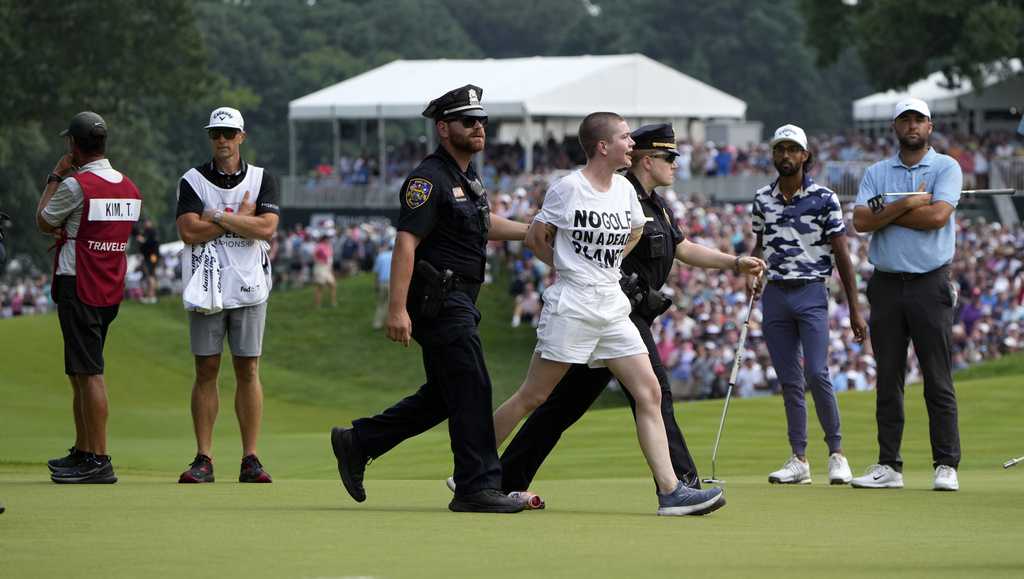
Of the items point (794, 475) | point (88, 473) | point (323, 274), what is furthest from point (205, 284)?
point (323, 274)

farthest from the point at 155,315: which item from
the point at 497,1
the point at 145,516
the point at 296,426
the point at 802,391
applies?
the point at 497,1

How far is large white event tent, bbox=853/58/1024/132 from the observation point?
160 ft

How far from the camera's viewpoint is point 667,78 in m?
50.4

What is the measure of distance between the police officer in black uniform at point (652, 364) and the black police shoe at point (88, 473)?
7.86 feet

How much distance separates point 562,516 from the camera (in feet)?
26.2

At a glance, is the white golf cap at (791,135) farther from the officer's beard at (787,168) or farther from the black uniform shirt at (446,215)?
the black uniform shirt at (446,215)

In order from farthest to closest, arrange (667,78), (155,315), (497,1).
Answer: (497,1), (667,78), (155,315)

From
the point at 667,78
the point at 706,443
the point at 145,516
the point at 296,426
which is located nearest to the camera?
the point at 145,516

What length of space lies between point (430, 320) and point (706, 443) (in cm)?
651

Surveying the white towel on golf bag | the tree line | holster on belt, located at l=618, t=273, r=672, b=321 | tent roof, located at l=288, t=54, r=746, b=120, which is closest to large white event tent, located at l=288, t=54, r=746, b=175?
tent roof, located at l=288, t=54, r=746, b=120

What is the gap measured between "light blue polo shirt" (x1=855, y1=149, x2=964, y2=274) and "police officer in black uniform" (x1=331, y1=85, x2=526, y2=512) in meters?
2.77

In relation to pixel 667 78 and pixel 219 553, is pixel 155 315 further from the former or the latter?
pixel 219 553

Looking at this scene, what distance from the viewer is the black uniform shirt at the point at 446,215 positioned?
8109 mm

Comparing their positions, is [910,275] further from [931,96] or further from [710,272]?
[931,96]
